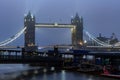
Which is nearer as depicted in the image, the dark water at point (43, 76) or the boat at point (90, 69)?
the dark water at point (43, 76)

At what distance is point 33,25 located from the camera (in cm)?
19875

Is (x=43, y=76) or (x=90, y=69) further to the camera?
(x=90, y=69)

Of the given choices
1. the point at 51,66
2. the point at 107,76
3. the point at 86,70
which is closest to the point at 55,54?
the point at 51,66

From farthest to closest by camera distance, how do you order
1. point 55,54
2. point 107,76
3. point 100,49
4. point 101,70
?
point 100,49, point 55,54, point 101,70, point 107,76

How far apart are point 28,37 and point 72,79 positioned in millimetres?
120419

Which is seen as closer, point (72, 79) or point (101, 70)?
point (72, 79)

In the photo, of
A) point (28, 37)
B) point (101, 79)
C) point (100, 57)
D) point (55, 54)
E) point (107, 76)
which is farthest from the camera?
point (28, 37)

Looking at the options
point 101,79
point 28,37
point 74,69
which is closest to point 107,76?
point 101,79

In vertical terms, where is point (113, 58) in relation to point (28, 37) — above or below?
below

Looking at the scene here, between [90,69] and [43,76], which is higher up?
[90,69]

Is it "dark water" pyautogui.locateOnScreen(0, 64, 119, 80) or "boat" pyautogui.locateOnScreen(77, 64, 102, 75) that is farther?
"boat" pyautogui.locateOnScreen(77, 64, 102, 75)

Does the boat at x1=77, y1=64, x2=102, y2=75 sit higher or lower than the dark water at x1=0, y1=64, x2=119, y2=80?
higher

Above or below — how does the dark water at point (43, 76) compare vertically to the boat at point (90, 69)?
below

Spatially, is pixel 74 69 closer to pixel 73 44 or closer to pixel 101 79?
pixel 101 79
